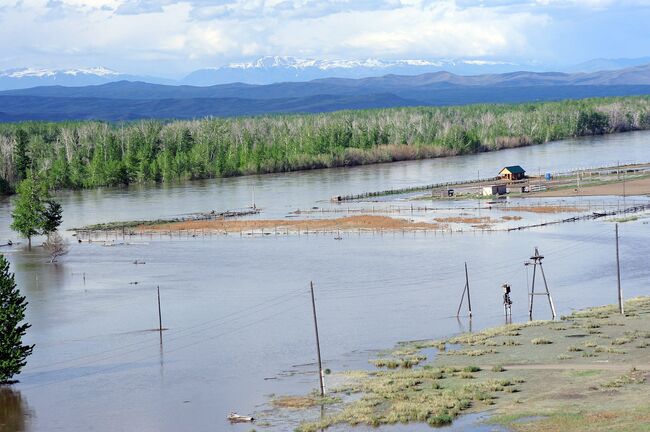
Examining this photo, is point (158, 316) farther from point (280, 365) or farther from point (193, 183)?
point (193, 183)

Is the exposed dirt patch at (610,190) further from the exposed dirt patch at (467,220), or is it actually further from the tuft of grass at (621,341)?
the tuft of grass at (621,341)

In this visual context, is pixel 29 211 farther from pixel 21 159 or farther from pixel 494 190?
pixel 21 159

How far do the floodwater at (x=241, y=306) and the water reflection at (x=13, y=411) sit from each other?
0.20 feet

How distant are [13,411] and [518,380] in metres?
14.3

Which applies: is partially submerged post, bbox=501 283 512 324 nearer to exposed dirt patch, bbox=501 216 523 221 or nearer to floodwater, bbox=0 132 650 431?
floodwater, bbox=0 132 650 431

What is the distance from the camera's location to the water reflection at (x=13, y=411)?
3112 centimetres

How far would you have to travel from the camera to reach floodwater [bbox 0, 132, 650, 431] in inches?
1308

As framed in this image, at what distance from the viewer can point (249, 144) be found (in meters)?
134

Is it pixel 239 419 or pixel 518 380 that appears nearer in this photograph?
pixel 239 419

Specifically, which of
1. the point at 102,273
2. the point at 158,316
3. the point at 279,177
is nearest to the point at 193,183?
the point at 279,177

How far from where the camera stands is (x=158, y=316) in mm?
45781

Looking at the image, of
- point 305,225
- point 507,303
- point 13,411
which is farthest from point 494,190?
point 13,411

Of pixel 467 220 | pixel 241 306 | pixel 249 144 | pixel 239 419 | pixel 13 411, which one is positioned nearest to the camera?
pixel 239 419

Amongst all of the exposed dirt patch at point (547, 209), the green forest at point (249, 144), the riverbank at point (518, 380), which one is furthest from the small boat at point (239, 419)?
the green forest at point (249, 144)
